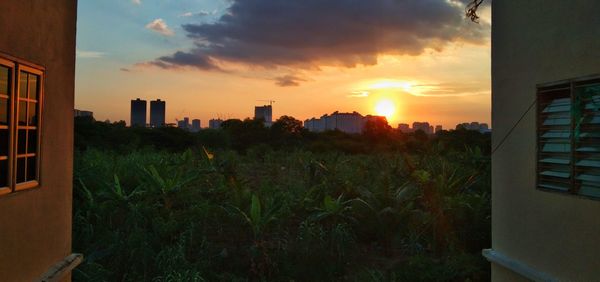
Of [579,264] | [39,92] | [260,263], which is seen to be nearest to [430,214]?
[260,263]

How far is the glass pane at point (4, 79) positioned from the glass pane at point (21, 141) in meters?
0.36

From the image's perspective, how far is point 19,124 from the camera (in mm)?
3232

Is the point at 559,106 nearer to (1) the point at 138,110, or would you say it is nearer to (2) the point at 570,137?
(2) the point at 570,137

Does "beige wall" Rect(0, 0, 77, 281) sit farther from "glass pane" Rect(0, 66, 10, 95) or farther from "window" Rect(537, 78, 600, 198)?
"window" Rect(537, 78, 600, 198)

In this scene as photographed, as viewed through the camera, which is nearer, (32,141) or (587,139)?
(587,139)

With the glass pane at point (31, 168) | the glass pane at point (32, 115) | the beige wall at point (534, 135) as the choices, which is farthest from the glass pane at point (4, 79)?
the beige wall at point (534, 135)

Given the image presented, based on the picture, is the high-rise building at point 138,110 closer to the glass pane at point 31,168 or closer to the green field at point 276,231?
the green field at point 276,231

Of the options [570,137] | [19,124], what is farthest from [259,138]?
[570,137]

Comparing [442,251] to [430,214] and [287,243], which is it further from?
[287,243]

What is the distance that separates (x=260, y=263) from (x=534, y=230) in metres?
4.04

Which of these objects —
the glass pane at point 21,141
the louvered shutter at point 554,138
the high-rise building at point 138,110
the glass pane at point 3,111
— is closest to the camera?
the glass pane at point 3,111

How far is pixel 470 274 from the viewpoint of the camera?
5832 millimetres

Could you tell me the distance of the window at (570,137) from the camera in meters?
2.92

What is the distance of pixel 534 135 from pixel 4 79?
3759 millimetres
